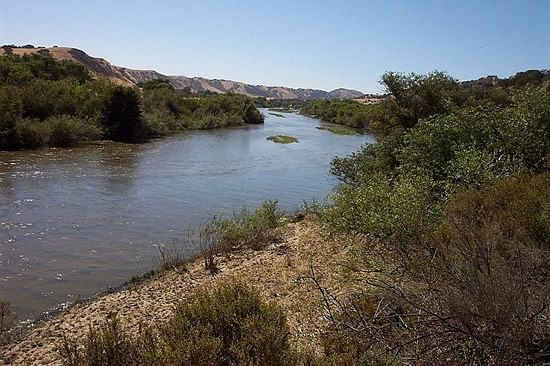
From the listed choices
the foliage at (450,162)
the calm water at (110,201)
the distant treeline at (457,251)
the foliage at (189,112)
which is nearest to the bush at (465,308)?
the distant treeline at (457,251)

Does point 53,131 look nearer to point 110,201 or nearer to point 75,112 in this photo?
point 75,112

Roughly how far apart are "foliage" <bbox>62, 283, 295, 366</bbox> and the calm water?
16.0ft

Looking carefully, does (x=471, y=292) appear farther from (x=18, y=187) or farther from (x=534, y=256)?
(x=18, y=187)

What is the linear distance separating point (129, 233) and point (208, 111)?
50.1 metres

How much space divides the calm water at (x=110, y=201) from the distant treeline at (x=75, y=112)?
194cm

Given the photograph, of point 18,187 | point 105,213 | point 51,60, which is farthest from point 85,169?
point 51,60

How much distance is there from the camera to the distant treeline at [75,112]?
95.1ft

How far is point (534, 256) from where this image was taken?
15.9 feet

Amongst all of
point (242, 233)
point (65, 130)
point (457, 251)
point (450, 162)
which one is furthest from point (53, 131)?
point (457, 251)

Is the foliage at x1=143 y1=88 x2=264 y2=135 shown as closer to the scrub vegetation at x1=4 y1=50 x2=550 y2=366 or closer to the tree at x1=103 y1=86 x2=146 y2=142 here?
the tree at x1=103 y1=86 x2=146 y2=142

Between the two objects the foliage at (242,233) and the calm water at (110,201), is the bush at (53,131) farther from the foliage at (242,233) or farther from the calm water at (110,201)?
the foliage at (242,233)

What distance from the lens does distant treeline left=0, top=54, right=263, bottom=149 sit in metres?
29.0

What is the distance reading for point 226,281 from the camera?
7.79 meters

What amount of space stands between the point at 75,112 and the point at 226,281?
33.0 metres
